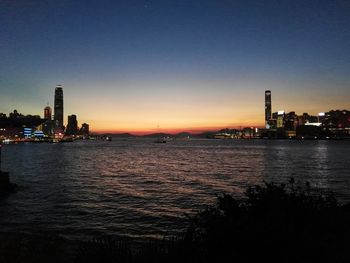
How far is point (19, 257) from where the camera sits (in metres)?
11.3

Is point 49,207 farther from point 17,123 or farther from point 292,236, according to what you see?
point 17,123

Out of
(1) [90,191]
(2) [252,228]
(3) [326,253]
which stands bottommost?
(1) [90,191]

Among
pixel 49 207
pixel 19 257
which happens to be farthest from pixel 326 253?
pixel 49 207

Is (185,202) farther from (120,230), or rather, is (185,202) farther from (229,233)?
(229,233)

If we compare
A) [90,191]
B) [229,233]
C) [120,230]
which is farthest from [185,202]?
[229,233]

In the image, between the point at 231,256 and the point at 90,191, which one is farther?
the point at 90,191

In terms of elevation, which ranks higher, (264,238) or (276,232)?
(276,232)

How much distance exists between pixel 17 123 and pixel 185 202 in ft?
180

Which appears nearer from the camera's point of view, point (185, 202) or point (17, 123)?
point (185, 202)

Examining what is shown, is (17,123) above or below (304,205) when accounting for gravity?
above

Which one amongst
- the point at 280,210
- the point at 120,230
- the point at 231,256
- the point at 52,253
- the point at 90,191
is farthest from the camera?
the point at 90,191

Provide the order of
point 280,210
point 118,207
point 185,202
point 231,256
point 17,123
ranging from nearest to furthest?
point 231,256
point 280,210
point 118,207
point 185,202
point 17,123

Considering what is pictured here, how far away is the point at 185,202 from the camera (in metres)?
30.1

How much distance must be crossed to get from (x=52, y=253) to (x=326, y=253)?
34.6ft
